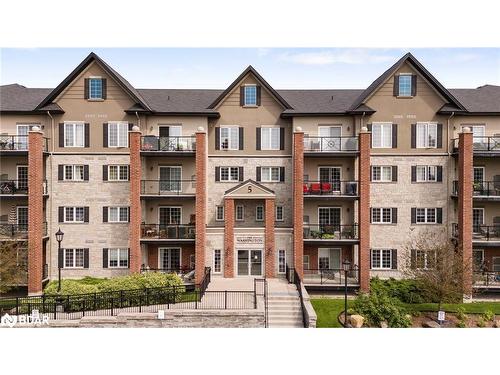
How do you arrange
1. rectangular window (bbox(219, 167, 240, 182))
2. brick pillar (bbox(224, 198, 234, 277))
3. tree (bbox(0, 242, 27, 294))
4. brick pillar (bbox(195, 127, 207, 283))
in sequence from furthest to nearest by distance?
rectangular window (bbox(219, 167, 240, 182)) < brick pillar (bbox(224, 198, 234, 277)) < brick pillar (bbox(195, 127, 207, 283)) < tree (bbox(0, 242, 27, 294))

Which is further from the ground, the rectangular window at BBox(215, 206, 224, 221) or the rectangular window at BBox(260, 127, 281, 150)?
the rectangular window at BBox(260, 127, 281, 150)

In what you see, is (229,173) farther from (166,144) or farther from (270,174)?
(166,144)

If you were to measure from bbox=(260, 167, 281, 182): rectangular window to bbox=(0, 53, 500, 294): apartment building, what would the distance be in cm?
7

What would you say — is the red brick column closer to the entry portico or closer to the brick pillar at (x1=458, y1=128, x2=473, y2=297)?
the entry portico

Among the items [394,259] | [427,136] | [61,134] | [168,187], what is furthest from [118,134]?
[427,136]

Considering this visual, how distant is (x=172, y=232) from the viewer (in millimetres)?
25312

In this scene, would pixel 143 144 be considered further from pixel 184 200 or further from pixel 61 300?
pixel 61 300

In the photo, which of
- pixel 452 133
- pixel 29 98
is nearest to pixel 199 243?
pixel 29 98

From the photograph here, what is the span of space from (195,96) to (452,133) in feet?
56.3

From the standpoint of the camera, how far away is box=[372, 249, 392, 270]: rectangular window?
25.8 metres

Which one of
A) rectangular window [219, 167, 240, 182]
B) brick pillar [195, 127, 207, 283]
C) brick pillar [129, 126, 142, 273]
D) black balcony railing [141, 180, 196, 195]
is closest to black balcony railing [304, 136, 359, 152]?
rectangular window [219, 167, 240, 182]

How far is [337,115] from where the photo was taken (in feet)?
85.7

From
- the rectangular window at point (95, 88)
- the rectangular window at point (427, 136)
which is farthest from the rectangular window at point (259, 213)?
the rectangular window at point (95, 88)

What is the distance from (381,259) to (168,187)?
47.2 feet
